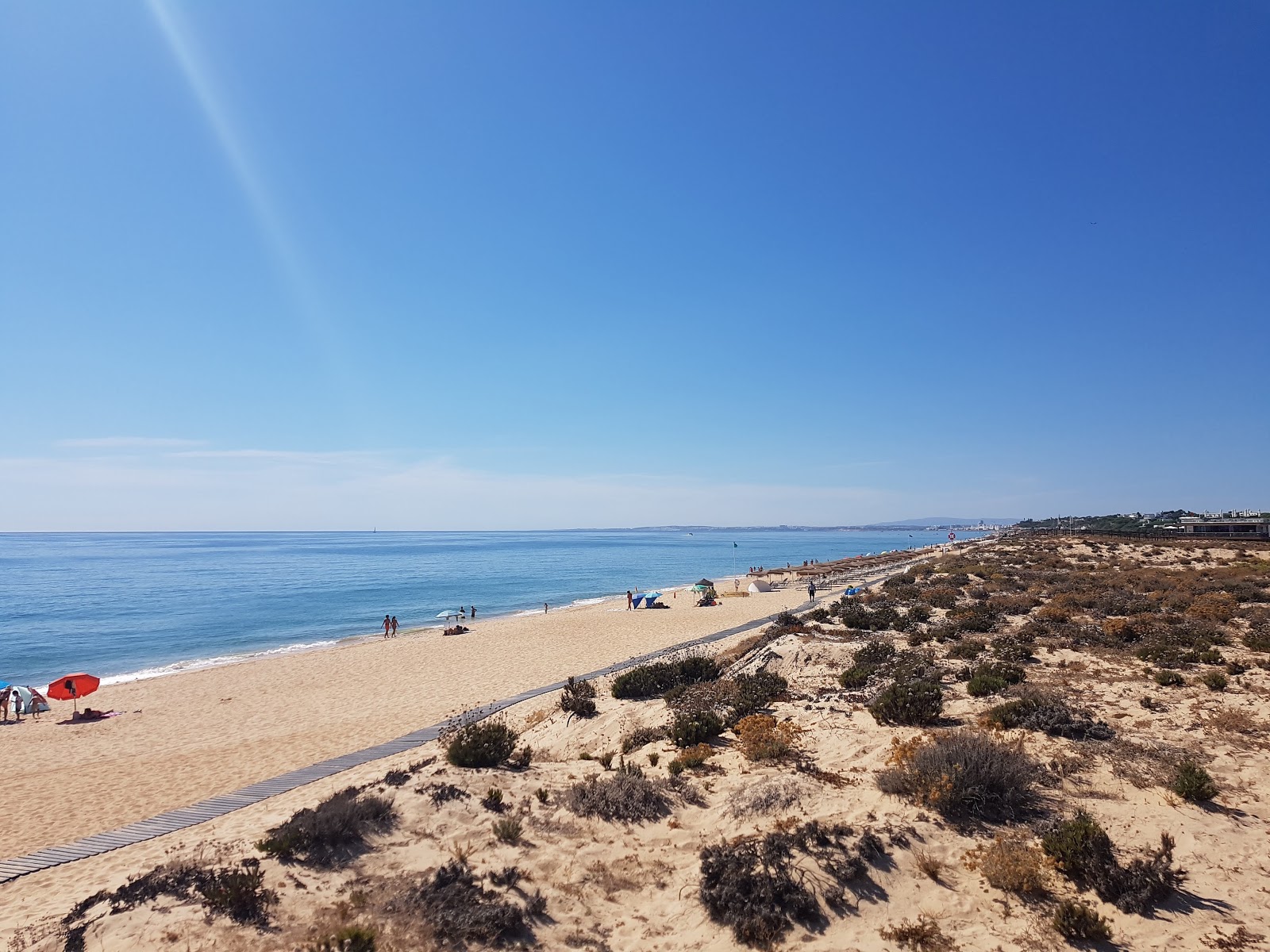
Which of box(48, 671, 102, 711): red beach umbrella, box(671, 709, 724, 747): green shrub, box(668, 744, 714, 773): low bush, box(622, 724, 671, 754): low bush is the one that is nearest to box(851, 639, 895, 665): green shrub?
box(671, 709, 724, 747): green shrub

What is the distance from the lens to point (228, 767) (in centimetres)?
1316

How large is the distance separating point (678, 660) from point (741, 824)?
8.16 m

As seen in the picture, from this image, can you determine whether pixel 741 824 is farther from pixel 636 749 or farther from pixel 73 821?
pixel 73 821

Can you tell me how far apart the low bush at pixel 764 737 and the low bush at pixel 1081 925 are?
3.79 meters

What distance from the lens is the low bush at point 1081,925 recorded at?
14.9 ft

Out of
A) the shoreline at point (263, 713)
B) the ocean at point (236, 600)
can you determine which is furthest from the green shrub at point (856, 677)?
the ocean at point (236, 600)

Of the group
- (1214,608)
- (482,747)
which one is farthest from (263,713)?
(1214,608)

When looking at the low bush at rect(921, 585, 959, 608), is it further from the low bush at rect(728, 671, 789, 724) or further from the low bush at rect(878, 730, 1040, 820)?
the low bush at rect(878, 730, 1040, 820)

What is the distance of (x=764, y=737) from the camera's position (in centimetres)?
882

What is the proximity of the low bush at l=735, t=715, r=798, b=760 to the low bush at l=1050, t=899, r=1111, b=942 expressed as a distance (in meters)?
3.79

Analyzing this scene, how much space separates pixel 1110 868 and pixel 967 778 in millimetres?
1445

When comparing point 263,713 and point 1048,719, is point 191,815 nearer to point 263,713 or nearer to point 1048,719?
point 263,713

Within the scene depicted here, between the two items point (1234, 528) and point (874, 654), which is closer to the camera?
point (874, 654)

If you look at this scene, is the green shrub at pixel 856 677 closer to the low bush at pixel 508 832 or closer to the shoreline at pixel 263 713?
the low bush at pixel 508 832
